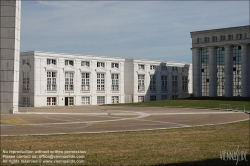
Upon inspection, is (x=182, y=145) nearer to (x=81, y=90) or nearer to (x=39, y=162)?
(x=39, y=162)

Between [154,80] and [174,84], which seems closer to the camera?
[154,80]

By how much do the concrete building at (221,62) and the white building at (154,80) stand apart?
9.44m

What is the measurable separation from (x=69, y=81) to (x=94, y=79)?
7320 mm

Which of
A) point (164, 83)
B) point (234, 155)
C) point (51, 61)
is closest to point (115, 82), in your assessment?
point (164, 83)

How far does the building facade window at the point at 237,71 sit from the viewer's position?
95.4m

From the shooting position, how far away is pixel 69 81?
87750mm

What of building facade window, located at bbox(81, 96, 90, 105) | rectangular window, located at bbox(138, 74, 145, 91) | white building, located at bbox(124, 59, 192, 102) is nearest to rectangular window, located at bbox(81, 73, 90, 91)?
building facade window, located at bbox(81, 96, 90, 105)

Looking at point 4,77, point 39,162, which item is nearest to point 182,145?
point 39,162

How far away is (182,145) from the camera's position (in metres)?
18.3

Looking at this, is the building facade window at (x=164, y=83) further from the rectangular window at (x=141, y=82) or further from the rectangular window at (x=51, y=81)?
the rectangular window at (x=51, y=81)

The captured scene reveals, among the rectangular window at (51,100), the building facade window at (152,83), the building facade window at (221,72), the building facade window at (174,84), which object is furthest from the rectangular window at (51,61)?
the building facade window at (221,72)

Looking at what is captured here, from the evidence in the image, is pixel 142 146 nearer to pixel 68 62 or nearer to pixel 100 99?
pixel 68 62

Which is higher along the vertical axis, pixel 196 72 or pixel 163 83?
pixel 196 72

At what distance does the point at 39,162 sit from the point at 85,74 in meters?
77.6
